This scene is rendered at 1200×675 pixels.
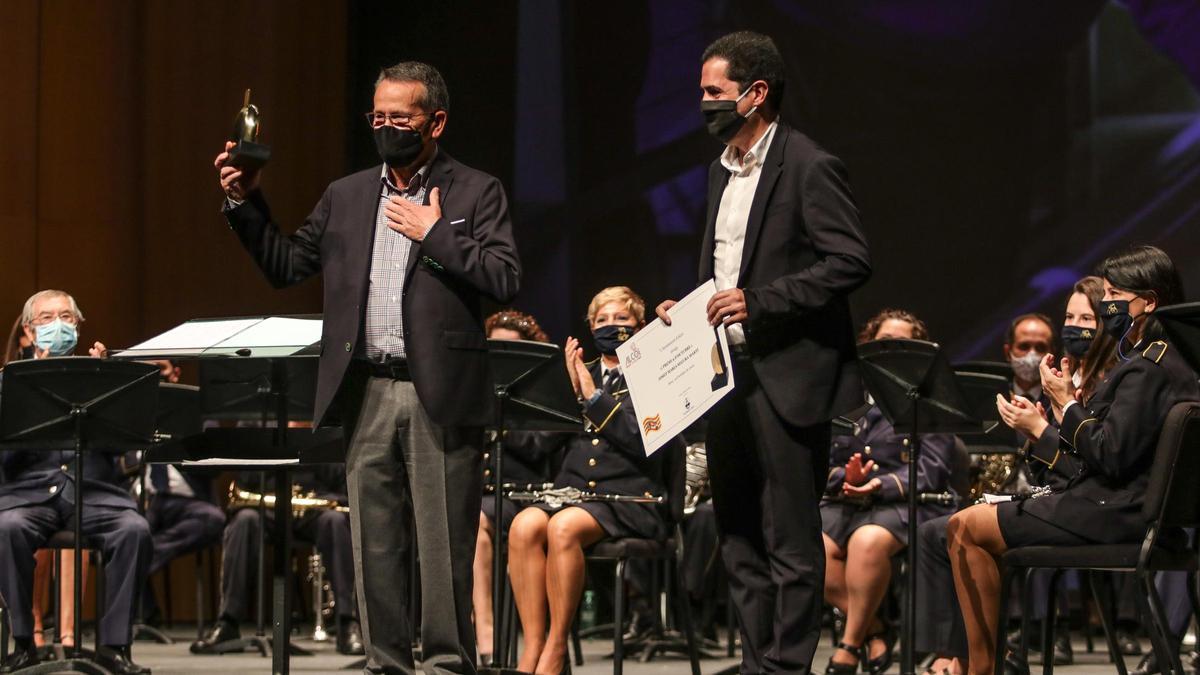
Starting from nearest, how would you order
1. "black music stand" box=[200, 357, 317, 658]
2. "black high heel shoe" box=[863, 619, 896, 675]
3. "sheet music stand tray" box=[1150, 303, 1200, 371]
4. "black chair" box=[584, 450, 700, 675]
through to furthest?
"sheet music stand tray" box=[1150, 303, 1200, 371]
"black music stand" box=[200, 357, 317, 658]
"black chair" box=[584, 450, 700, 675]
"black high heel shoe" box=[863, 619, 896, 675]

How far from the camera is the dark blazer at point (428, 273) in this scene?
11.5 ft

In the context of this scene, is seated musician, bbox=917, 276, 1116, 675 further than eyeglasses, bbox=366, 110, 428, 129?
Yes

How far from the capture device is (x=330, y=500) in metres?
6.77

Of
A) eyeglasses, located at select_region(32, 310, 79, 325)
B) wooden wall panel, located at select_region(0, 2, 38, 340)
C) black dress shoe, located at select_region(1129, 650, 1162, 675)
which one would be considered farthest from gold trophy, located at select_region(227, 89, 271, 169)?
wooden wall panel, located at select_region(0, 2, 38, 340)

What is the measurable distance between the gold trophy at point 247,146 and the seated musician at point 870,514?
255 cm

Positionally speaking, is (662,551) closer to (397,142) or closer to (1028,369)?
(1028,369)

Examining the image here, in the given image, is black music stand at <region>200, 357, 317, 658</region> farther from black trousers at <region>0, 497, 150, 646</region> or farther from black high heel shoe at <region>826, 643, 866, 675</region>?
black high heel shoe at <region>826, 643, 866, 675</region>

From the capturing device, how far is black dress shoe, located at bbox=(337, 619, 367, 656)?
21.3ft

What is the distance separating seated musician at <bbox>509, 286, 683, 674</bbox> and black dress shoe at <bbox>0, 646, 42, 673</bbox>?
1676 mm

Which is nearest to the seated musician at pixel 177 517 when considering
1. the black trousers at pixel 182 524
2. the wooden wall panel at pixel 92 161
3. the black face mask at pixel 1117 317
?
the black trousers at pixel 182 524

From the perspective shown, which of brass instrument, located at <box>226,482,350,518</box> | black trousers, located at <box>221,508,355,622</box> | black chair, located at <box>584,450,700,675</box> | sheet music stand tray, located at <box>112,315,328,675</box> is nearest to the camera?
sheet music stand tray, located at <box>112,315,328,675</box>

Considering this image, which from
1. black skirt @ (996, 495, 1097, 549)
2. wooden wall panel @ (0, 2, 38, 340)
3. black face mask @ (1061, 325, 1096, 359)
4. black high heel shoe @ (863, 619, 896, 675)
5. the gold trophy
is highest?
wooden wall panel @ (0, 2, 38, 340)

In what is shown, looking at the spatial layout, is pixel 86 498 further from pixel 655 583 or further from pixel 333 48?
pixel 333 48

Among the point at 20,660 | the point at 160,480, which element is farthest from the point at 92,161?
the point at 20,660
